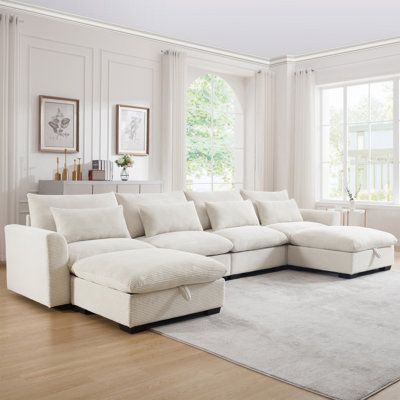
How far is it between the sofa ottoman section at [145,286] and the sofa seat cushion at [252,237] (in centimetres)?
145

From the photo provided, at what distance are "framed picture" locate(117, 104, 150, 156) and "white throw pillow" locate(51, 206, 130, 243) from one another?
2.52m

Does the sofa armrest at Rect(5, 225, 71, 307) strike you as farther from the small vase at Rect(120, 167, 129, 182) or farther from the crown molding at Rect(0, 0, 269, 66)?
the crown molding at Rect(0, 0, 269, 66)

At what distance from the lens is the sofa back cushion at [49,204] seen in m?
4.52

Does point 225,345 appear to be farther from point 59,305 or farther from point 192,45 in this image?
point 192,45

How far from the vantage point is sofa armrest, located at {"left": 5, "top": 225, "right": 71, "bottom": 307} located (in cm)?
396

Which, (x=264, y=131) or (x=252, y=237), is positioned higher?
(x=264, y=131)

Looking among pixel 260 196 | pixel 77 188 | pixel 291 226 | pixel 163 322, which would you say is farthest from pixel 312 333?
pixel 77 188

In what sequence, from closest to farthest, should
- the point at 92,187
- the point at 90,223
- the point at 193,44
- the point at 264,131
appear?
the point at 90,223 < the point at 92,187 < the point at 193,44 < the point at 264,131

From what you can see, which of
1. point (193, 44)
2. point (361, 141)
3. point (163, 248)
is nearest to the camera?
point (163, 248)

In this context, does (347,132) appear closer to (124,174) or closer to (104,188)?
(124,174)

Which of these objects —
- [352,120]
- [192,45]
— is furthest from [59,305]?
[352,120]

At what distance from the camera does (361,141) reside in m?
8.32

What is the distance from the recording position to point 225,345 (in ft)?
10.6

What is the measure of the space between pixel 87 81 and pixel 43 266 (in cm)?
345
